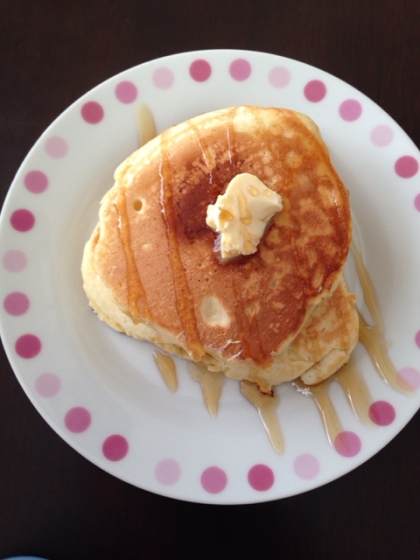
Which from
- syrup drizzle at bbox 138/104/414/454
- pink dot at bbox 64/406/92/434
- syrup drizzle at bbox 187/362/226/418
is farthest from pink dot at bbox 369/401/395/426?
pink dot at bbox 64/406/92/434

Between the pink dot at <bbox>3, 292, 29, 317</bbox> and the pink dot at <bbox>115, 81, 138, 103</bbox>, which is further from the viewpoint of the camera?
the pink dot at <bbox>115, 81, 138, 103</bbox>

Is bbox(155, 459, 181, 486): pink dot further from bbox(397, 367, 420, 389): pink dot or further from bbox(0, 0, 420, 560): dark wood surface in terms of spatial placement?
bbox(397, 367, 420, 389): pink dot

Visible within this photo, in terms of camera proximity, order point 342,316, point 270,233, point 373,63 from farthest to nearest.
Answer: point 373,63, point 342,316, point 270,233

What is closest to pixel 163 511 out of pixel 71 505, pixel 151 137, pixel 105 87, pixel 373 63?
pixel 71 505

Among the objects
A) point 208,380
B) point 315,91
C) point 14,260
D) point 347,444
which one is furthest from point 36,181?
point 347,444

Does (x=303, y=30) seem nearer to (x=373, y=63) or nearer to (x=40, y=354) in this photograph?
(x=373, y=63)

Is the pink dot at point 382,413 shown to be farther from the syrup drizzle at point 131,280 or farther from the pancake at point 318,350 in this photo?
the syrup drizzle at point 131,280

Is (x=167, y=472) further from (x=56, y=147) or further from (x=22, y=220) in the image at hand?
(x=56, y=147)
